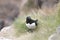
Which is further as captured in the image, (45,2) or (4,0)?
(4,0)

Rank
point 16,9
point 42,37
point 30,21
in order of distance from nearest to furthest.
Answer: point 42,37 → point 30,21 → point 16,9

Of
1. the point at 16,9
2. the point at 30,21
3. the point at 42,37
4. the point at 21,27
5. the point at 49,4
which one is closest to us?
the point at 42,37

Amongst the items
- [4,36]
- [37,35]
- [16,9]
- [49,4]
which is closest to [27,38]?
[37,35]

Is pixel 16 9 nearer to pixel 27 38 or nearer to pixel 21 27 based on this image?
pixel 21 27

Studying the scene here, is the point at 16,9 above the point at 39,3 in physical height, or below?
below

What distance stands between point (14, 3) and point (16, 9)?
0.48m

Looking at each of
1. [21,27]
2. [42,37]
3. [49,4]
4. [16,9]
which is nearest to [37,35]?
[42,37]

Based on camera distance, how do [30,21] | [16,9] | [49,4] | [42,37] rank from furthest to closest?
[16,9] → [49,4] → [30,21] → [42,37]

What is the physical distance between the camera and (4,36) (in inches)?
295

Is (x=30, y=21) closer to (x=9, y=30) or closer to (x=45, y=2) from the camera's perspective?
(x=9, y=30)

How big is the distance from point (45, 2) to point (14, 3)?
593cm

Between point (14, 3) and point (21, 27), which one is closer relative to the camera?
point (21, 27)

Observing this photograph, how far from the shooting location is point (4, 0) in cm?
1709

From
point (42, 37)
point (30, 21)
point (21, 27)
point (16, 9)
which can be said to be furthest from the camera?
point (16, 9)
